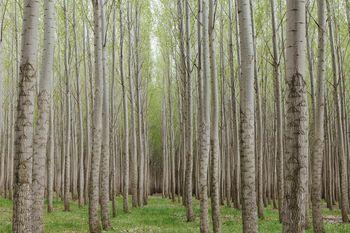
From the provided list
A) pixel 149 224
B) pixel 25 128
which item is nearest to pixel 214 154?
pixel 149 224

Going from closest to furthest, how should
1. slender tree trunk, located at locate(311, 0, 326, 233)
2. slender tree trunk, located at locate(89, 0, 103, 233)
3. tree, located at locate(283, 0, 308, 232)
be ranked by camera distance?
tree, located at locate(283, 0, 308, 232)
slender tree trunk, located at locate(311, 0, 326, 233)
slender tree trunk, located at locate(89, 0, 103, 233)

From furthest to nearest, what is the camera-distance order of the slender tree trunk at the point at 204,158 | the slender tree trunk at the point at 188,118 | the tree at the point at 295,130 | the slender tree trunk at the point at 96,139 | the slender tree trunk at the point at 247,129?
the slender tree trunk at the point at 188,118 → the slender tree trunk at the point at 96,139 → the slender tree trunk at the point at 204,158 → the slender tree trunk at the point at 247,129 → the tree at the point at 295,130

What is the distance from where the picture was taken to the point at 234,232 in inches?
420

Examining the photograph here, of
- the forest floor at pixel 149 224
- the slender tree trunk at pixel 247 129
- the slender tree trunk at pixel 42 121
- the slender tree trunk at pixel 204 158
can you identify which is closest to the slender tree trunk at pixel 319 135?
the forest floor at pixel 149 224

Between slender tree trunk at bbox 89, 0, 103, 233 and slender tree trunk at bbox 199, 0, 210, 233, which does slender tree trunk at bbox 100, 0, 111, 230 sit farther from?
slender tree trunk at bbox 199, 0, 210, 233

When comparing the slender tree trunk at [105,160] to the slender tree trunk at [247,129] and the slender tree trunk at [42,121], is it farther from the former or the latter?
the slender tree trunk at [247,129]

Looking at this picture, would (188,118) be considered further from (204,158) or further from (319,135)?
(319,135)

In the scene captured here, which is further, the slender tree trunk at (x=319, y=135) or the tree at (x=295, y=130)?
the slender tree trunk at (x=319, y=135)

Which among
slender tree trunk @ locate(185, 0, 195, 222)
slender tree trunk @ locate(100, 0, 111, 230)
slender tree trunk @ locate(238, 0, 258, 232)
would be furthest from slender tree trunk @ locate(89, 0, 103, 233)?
slender tree trunk @ locate(238, 0, 258, 232)

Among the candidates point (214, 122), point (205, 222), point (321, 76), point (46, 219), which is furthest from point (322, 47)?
point (46, 219)

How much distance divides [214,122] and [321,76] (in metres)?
2.51

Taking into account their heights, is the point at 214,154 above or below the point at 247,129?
below

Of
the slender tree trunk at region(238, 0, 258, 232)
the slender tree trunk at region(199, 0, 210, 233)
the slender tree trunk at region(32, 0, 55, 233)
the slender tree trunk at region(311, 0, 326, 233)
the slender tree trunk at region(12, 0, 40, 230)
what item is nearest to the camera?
the slender tree trunk at region(12, 0, 40, 230)

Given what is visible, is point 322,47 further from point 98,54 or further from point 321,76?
point 98,54
